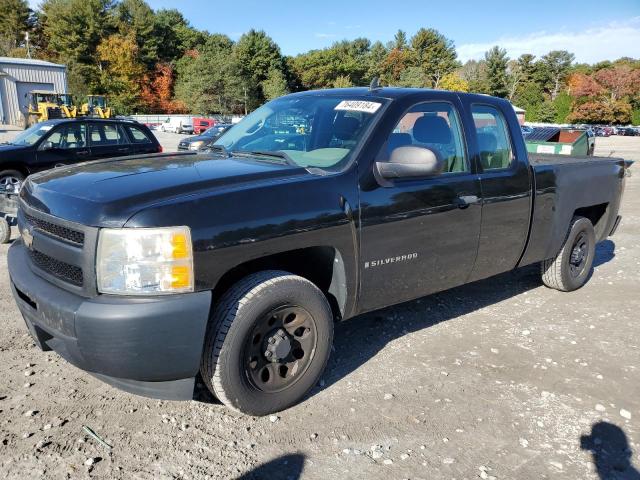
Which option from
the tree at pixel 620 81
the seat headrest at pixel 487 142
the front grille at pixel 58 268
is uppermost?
the tree at pixel 620 81

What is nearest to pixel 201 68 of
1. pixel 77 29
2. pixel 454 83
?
pixel 77 29

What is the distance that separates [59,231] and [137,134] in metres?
9.56

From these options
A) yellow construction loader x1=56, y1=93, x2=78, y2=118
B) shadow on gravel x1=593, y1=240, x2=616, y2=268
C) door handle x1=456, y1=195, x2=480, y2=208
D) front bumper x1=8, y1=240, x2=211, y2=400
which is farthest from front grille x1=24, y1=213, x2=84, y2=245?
yellow construction loader x1=56, y1=93, x2=78, y2=118

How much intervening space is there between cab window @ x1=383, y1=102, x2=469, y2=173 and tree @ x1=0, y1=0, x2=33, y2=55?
8257 cm

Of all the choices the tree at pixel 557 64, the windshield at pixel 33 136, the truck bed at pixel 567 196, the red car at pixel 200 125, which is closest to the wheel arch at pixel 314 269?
the truck bed at pixel 567 196

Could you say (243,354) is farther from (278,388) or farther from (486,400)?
(486,400)

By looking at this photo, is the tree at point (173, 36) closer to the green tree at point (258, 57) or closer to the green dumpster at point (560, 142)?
the green tree at point (258, 57)

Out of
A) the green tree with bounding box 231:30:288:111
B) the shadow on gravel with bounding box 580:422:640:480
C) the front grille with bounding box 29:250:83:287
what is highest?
the green tree with bounding box 231:30:288:111

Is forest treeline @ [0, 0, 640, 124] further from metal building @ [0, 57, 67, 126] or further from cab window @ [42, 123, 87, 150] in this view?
cab window @ [42, 123, 87, 150]

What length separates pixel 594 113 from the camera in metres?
70.2

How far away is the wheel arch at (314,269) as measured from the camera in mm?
2996

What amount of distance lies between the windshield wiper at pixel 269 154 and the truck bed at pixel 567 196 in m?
2.23

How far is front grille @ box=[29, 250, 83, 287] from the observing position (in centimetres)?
259

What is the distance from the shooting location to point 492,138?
4.21 metres
